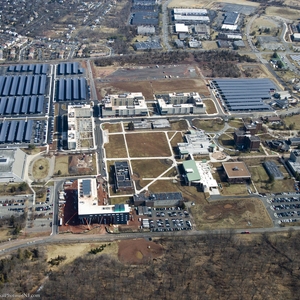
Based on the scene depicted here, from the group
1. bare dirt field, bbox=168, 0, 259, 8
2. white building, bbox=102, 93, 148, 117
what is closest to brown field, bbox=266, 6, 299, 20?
bare dirt field, bbox=168, 0, 259, 8

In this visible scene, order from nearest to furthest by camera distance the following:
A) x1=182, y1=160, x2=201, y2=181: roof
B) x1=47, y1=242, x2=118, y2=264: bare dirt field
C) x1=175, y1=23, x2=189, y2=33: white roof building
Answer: x1=47, y1=242, x2=118, y2=264: bare dirt field → x1=182, y1=160, x2=201, y2=181: roof → x1=175, y1=23, x2=189, y2=33: white roof building

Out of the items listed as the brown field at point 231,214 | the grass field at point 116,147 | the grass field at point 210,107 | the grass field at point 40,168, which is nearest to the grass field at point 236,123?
the grass field at point 210,107

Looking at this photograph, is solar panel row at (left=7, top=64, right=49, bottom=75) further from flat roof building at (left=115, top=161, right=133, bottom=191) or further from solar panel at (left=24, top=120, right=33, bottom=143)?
flat roof building at (left=115, top=161, right=133, bottom=191)

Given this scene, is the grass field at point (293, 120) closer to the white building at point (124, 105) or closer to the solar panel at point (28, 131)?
the white building at point (124, 105)

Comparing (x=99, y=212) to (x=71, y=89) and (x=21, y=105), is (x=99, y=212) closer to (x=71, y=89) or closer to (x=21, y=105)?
(x=21, y=105)

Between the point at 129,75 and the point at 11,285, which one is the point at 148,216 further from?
the point at 129,75

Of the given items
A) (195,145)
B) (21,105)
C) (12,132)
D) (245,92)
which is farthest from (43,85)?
(245,92)
